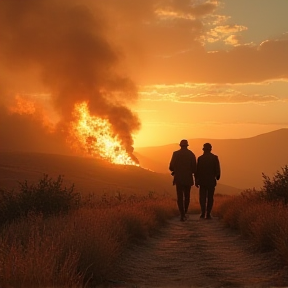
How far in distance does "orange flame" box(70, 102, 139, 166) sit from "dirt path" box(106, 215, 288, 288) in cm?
8333

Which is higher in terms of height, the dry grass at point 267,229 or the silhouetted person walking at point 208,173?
the silhouetted person walking at point 208,173

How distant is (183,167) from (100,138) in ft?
259

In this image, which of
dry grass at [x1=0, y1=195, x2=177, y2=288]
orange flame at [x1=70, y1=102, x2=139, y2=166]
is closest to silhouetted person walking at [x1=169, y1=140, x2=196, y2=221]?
dry grass at [x1=0, y1=195, x2=177, y2=288]

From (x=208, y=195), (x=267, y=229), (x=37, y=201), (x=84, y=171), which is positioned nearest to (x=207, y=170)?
(x=208, y=195)

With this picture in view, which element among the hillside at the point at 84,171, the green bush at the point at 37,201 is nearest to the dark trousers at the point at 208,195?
the green bush at the point at 37,201

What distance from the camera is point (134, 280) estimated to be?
721 cm

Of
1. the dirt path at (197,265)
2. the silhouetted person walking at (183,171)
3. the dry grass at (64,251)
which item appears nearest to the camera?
the dry grass at (64,251)

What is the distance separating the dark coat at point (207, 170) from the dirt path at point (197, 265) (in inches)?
197

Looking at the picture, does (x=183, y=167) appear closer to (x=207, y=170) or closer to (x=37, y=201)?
(x=207, y=170)

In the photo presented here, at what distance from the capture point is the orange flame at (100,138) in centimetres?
9494

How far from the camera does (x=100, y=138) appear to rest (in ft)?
311

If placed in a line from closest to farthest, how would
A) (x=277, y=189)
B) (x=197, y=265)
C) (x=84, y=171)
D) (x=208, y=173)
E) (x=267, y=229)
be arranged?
(x=197, y=265) → (x=267, y=229) → (x=277, y=189) → (x=208, y=173) → (x=84, y=171)

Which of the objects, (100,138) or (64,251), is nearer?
(64,251)

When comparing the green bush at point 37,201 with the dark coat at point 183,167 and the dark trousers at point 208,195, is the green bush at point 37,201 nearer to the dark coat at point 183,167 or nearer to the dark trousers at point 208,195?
the dark coat at point 183,167
